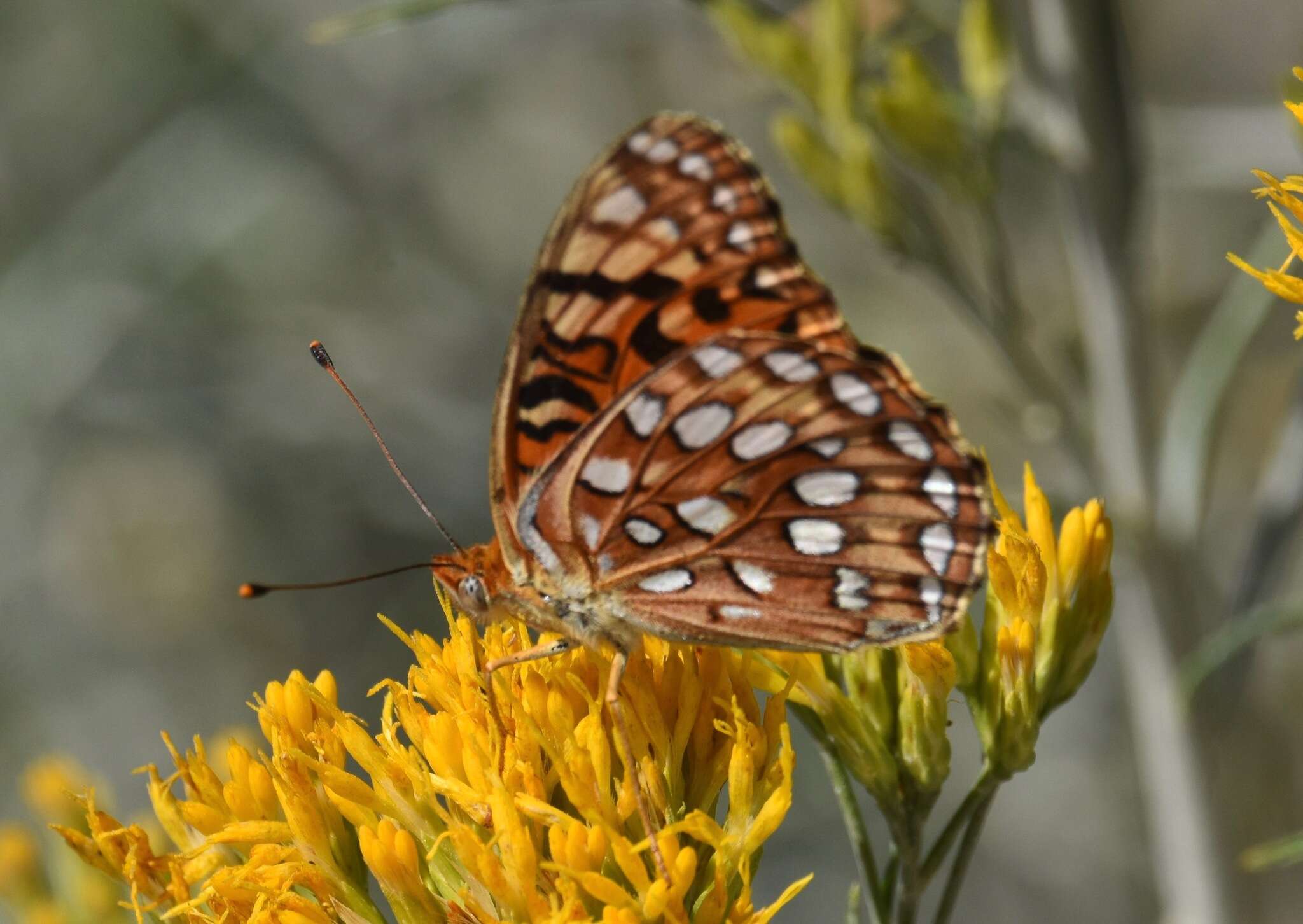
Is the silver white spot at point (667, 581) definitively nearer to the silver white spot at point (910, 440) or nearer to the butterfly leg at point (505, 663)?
the butterfly leg at point (505, 663)

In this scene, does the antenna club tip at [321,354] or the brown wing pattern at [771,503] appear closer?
the brown wing pattern at [771,503]

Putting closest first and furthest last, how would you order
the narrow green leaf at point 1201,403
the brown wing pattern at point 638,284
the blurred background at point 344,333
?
the brown wing pattern at point 638,284, the narrow green leaf at point 1201,403, the blurred background at point 344,333

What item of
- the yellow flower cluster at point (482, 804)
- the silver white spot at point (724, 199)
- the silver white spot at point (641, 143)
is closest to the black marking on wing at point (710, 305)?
the silver white spot at point (724, 199)

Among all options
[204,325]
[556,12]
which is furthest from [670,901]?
[204,325]

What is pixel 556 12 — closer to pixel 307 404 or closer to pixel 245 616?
pixel 307 404

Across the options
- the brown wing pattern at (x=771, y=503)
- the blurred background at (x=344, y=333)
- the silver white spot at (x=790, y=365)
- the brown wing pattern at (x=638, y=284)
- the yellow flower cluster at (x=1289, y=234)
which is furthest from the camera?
the blurred background at (x=344, y=333)

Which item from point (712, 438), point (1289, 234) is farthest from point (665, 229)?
point (1289, 234)

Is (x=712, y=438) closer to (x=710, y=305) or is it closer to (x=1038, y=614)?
(x=710, y=305)

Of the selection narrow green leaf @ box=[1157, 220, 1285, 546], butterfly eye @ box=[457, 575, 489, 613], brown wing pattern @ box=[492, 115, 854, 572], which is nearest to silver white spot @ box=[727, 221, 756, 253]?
brown wing pattern @ box=[492, 115, 854, 572]
